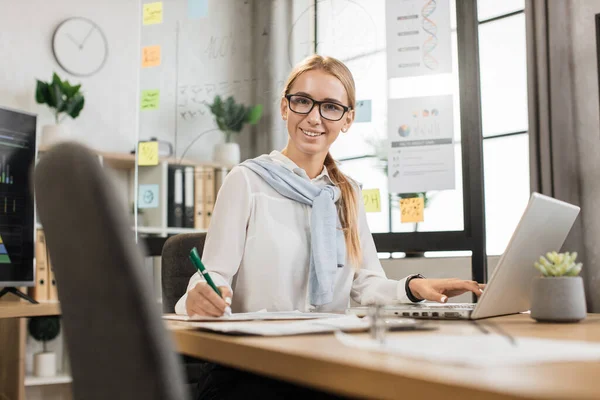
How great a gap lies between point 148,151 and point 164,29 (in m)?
0.59

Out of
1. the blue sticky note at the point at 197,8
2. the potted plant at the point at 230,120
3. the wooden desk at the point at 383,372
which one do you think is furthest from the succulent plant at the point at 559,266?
the blue sticky note at the point at 197,8

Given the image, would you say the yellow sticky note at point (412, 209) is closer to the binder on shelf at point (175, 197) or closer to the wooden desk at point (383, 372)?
the binder on shelf at point (175, 197)

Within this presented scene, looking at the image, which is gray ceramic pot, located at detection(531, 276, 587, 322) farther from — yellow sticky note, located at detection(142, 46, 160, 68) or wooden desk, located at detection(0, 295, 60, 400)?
yellow sticky note, located at detection(142, 46, 160, 68)

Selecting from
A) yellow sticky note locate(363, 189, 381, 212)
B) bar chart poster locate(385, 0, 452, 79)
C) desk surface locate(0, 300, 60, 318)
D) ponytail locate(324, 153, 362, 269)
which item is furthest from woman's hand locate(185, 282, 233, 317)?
bar chart poster locate(385, 0, 452, 79)

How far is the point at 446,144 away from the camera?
245cm

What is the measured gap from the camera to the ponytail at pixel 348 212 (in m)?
1.76

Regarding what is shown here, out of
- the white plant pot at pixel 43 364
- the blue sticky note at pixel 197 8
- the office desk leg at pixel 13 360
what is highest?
the blue sticky note at pixel 197 8

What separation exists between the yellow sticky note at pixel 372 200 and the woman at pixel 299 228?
28.8 inches

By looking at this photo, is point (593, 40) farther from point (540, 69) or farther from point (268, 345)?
point (268, 345)

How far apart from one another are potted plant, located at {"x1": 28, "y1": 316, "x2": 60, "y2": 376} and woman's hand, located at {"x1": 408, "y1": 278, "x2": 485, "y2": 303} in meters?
2.69

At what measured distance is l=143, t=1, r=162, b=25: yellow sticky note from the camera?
3.16 metres

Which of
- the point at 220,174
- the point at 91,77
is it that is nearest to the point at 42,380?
the point at 220,174

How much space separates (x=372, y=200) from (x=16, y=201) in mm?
1312

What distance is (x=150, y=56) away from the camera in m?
3.21
